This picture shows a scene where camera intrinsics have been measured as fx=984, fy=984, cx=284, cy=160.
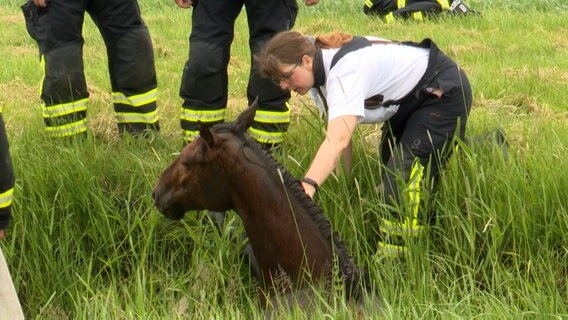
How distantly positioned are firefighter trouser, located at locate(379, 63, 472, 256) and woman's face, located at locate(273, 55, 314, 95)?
570 millimetres

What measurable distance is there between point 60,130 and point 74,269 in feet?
3.69

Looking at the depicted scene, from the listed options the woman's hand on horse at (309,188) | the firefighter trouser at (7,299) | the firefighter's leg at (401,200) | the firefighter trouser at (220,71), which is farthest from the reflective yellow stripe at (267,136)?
the firefighter trouser at (7,299)

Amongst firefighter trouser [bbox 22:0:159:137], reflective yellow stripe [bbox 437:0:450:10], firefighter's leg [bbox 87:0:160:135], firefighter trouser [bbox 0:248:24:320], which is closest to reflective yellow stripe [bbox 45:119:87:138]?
firefighter trouser [bbox 22:0:159:137]

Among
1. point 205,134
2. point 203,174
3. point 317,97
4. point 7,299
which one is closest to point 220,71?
point 317,97

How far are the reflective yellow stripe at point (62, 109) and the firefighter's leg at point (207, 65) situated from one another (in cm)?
64

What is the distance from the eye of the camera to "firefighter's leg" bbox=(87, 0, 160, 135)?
20.0 ft

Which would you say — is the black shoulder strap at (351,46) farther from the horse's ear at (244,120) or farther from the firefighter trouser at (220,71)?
the firefighter trouser at (220,71)

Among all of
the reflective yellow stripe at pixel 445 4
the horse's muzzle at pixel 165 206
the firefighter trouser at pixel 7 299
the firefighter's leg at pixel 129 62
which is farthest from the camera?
the reflective yellow stripe at pixel 445 4

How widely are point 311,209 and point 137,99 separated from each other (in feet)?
7.97

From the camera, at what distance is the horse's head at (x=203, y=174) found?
4.03 metres

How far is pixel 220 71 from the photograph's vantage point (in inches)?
229

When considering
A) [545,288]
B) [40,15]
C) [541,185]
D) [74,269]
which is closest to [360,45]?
[541,185]

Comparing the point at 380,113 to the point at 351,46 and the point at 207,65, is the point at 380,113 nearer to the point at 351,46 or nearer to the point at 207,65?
the point at 351,46

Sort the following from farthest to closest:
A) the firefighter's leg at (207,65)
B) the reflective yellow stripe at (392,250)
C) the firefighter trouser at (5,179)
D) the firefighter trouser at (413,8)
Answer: the firefighter trouser at (413,8) < the firefighter's leg at (207,65) < the reflective yellow stripe at (392,250) < the firefighter trouser at (5,179)
